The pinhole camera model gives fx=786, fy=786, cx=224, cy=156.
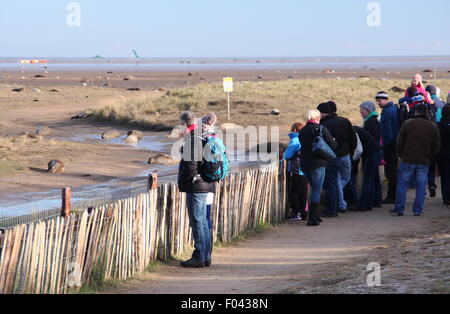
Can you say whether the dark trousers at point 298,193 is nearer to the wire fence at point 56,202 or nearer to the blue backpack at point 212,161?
the wire fence at point 56,202

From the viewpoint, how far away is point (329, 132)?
11898mm

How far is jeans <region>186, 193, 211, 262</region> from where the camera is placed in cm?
867

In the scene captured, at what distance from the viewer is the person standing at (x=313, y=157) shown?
37.4ft

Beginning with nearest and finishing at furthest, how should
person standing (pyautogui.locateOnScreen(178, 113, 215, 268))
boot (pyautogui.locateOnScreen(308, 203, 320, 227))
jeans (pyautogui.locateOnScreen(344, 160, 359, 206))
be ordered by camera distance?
person standing (pyautogui.locateOnScreen(178, 113, 215, 268)), boot (pyautogui.locateOnScreen(308, 203, 320, 227)), jeans (pyautogui.locateOnScreen(344, 160, 359, 206))

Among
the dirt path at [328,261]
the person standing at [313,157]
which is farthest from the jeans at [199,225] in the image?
the person standing at [313,157]

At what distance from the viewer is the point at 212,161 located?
27.8ft

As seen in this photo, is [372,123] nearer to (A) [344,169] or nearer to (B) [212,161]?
(A) [344,169]

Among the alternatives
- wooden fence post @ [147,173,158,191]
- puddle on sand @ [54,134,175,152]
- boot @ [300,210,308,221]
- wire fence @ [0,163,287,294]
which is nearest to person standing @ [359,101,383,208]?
boot @ [300,210,308,221]

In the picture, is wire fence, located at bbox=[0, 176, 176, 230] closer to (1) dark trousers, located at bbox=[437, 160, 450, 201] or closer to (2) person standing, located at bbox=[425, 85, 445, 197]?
(1) dark trousers, located at bbox=[437, 160, 450, 201]

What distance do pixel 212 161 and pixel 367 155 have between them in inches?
187

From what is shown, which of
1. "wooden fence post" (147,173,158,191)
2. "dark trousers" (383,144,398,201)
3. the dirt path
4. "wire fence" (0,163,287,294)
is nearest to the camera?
"wire fence" (0,163,287,294)

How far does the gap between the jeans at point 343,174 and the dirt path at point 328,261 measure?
305mm

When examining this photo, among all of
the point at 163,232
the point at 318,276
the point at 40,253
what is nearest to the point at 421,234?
the point at 318,276

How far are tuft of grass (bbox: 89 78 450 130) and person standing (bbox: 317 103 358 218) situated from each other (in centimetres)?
1570
